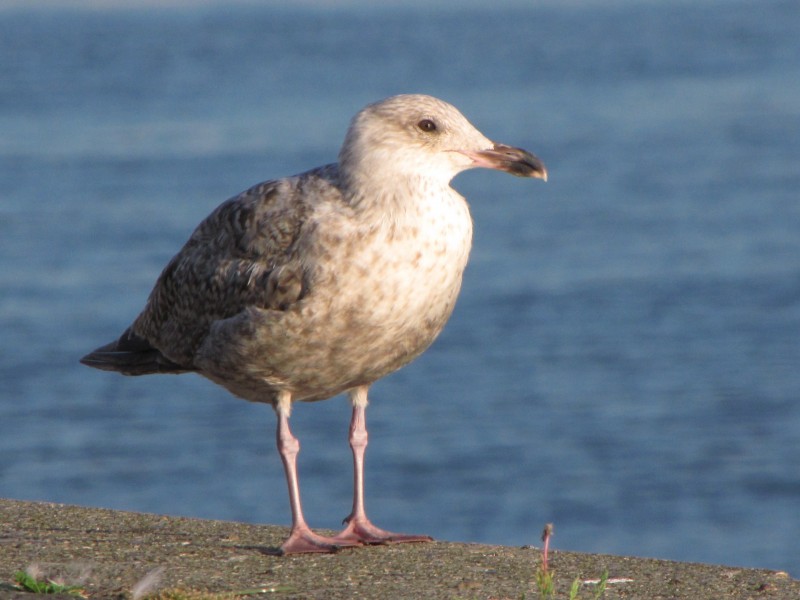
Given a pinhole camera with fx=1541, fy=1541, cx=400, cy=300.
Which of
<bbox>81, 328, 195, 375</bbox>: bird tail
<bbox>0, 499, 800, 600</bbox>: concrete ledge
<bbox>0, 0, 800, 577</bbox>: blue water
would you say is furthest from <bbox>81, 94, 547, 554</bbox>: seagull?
<bbox>0, 0, 800, 577</bbox>: blue water

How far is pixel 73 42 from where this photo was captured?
97062 mm

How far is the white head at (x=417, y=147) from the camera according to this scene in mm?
6363

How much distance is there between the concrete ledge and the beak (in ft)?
5.15

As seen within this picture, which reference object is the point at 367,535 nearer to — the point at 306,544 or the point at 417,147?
the point at 306,544

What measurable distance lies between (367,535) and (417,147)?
165cm

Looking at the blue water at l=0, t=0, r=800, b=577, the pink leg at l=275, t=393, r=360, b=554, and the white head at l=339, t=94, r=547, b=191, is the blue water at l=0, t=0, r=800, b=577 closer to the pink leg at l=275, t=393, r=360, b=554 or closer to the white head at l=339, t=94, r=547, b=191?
the pink leg at l=275, t=393, r=360, b=554

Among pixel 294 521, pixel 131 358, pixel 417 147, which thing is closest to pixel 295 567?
pixel 294 521

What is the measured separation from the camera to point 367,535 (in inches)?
256

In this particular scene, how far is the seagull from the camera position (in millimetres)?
6117

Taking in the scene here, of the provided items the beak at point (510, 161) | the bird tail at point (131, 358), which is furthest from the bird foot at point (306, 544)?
the beak at point (510, 161)

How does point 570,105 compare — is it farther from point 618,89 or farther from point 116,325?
point 116,325

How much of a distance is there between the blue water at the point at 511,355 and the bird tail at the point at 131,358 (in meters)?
5.66

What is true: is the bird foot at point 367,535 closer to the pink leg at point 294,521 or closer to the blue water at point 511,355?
the pink leg at point 294,521

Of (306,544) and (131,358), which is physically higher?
(131,358)
